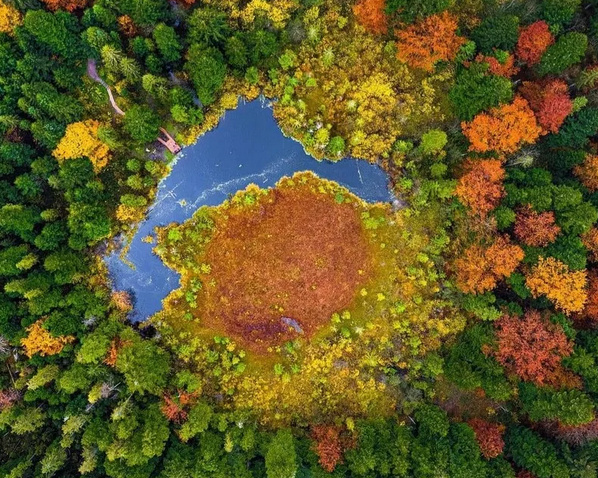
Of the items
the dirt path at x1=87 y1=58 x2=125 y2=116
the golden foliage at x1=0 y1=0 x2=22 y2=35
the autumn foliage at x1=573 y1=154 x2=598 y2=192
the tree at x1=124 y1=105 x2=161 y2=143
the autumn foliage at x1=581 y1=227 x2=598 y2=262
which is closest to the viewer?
the autumn foliage at x1=581 y1=227 x2=598 y2=262

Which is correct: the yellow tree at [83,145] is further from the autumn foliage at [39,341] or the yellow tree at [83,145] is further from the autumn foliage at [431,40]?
the autumn foliage at [431,40]

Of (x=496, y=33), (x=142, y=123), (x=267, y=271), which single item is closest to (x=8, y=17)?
(x=142, y=123)

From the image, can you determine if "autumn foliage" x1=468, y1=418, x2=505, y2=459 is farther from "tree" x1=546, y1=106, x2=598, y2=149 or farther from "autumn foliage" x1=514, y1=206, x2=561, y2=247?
"tree" x1=546, y1=106, x2=598, y2=149

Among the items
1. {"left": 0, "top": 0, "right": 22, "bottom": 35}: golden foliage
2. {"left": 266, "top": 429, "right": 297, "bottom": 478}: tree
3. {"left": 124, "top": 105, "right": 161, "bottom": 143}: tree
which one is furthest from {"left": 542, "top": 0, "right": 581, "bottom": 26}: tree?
{"left": 0, "top": 0, "right": 22, "bottom": 35}: golden foliage

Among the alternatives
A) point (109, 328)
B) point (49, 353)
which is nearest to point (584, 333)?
point (109, 328)

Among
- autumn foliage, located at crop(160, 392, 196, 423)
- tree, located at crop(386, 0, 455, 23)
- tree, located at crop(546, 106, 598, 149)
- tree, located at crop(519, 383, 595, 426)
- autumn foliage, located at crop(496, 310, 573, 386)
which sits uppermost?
tree, located at crop(386, 0, 455, 23)

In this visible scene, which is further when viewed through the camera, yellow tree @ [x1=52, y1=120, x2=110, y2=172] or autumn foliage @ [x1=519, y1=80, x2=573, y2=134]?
yellow tree @ [x1=52, y1=120, x2=110, y2=172]

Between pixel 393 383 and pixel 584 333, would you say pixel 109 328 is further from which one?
pixel 584 333
